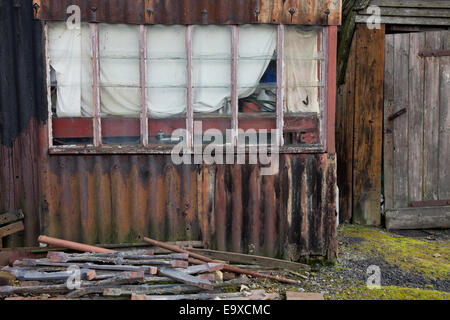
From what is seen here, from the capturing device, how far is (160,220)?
525 cm

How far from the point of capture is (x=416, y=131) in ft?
22.7

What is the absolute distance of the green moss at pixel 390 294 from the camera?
449cm

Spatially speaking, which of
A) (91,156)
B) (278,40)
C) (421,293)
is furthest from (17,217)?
(421,293)

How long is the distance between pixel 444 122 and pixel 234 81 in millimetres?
3901

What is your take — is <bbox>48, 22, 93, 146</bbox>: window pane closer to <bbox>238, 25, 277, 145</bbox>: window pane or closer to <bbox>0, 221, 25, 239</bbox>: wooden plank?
<bbox>0, 221, 25, 239</bbox>: wooden plank

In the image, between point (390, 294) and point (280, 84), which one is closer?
point (390, 294)

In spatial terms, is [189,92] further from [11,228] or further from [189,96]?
[11,228]

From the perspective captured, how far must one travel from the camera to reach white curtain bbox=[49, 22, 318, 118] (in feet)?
16.7

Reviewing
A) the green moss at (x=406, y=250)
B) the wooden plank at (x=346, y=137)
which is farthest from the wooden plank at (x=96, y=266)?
the wooden plank at (x=346, y=137)

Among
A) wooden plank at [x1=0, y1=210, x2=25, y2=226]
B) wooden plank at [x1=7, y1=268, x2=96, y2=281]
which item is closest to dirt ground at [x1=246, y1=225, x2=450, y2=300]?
wooden plank at [x1=7, y1=268, x2=96, y2=281]

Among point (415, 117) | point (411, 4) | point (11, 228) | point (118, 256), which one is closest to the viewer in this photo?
point (118, 256)

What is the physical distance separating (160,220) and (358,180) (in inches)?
140

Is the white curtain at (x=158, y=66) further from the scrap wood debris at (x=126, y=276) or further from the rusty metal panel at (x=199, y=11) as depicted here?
the scrap wood debris at (x=126, y=276)

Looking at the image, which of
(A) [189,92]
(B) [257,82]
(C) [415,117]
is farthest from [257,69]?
(C) [415,117]
